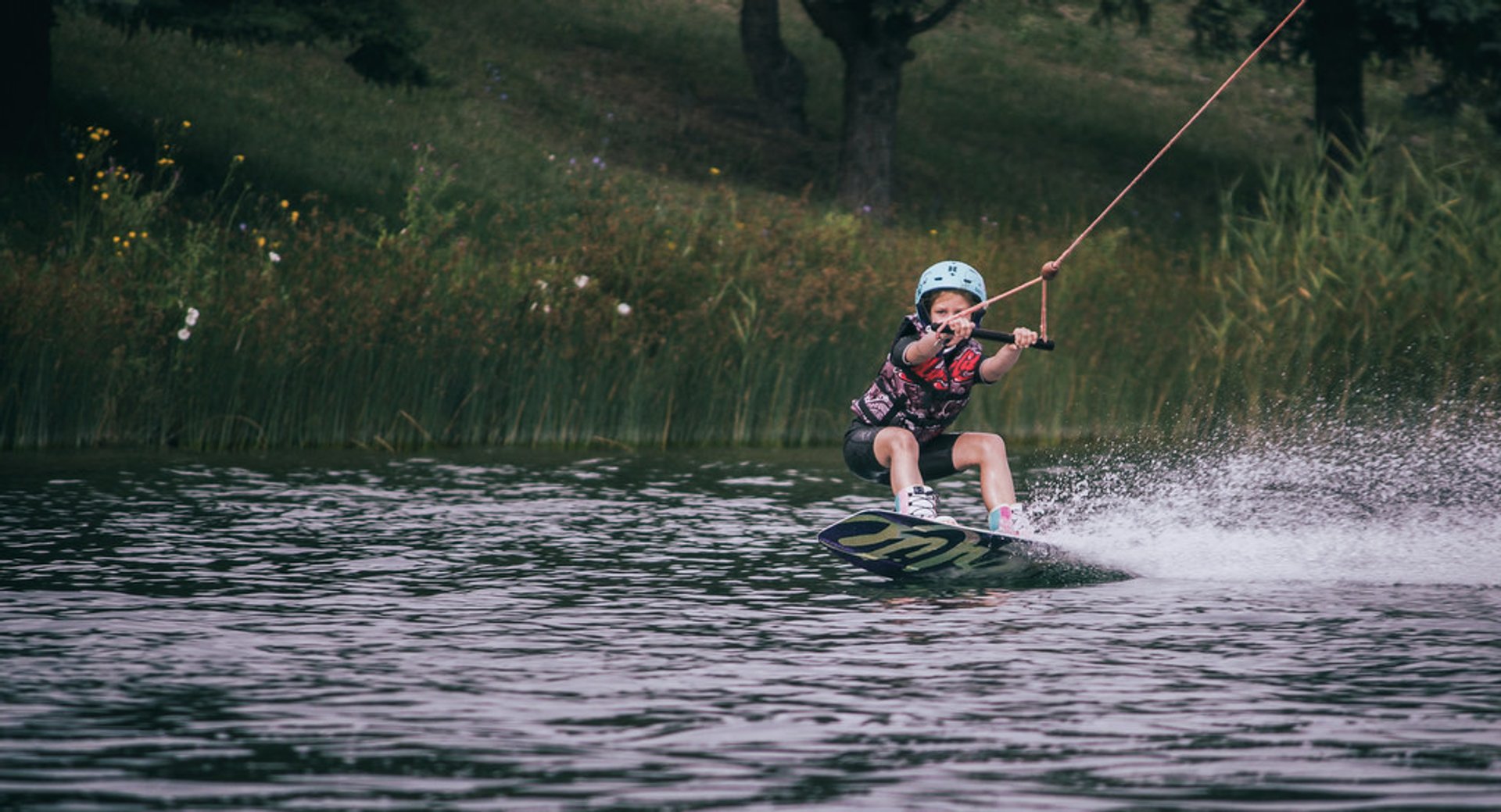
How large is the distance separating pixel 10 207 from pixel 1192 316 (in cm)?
1244

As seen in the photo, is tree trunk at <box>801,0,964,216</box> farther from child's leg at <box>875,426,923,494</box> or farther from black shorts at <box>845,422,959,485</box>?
child's leg at <box>875,426,923,494</box>

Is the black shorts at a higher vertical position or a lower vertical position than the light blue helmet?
lower

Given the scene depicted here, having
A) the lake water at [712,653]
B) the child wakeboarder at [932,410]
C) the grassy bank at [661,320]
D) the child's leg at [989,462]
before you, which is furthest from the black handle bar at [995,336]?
the grassy bank at [661,320]

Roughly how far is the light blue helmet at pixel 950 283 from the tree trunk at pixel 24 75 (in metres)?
16.7

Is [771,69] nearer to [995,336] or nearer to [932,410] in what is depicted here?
[932,410]

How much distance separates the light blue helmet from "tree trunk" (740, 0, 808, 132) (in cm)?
2892

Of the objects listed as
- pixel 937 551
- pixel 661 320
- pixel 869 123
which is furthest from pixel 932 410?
pixel 869 123

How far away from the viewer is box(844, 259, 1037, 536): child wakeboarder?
1047 centimetres

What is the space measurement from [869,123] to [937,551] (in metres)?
23.4

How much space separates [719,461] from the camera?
1641cm

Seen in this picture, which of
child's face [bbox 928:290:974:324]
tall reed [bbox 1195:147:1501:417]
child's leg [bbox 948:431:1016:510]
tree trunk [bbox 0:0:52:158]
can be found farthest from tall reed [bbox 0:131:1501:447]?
child's face [bbox 928:290:974:324]

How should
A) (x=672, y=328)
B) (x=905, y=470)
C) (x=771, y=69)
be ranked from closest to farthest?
1. (x=905, y=470)
2. (x=672, y=328)
3. (x=771, y=69)

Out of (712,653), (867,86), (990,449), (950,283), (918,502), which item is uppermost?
(867,86)

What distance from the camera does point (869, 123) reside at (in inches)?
1298
